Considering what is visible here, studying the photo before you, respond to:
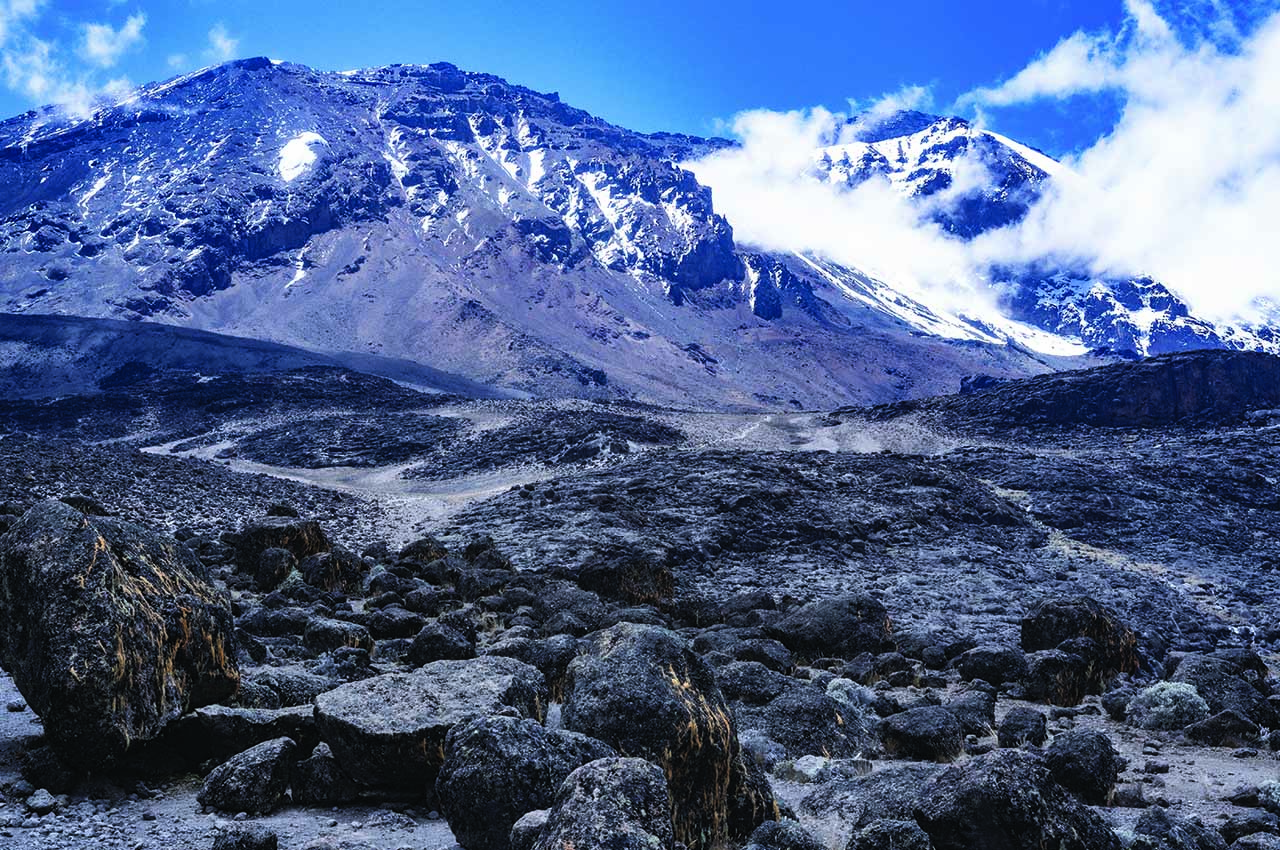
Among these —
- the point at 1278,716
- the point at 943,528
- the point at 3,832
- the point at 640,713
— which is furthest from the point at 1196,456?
the point at 3,832

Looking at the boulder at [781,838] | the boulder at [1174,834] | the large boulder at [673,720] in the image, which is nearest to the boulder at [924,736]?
the boulder at [1174,834]

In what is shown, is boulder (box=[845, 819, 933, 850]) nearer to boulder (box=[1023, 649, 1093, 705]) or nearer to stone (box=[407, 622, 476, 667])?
stone (box=[407, 622, 476, 667])

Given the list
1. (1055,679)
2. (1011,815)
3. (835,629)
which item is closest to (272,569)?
(835,629)

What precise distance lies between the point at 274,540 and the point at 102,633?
14850 mm

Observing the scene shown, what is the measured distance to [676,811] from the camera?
670 centimetres

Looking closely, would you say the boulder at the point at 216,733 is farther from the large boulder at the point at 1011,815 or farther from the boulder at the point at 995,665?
the boulder at the point at 995,665

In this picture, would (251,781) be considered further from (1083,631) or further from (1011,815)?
(1083,631)

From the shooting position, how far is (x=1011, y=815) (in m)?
6.29

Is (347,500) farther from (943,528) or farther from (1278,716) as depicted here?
(1278,716)

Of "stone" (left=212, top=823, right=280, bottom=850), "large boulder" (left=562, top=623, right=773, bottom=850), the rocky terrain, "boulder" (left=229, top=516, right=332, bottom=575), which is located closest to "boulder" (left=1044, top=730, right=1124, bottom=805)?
the rocky terrain

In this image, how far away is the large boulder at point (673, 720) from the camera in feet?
22.8

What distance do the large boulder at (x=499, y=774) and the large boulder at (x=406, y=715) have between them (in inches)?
26.3

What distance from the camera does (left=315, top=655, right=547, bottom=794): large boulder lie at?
722 centimetres

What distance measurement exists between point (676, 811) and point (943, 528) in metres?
31.3
